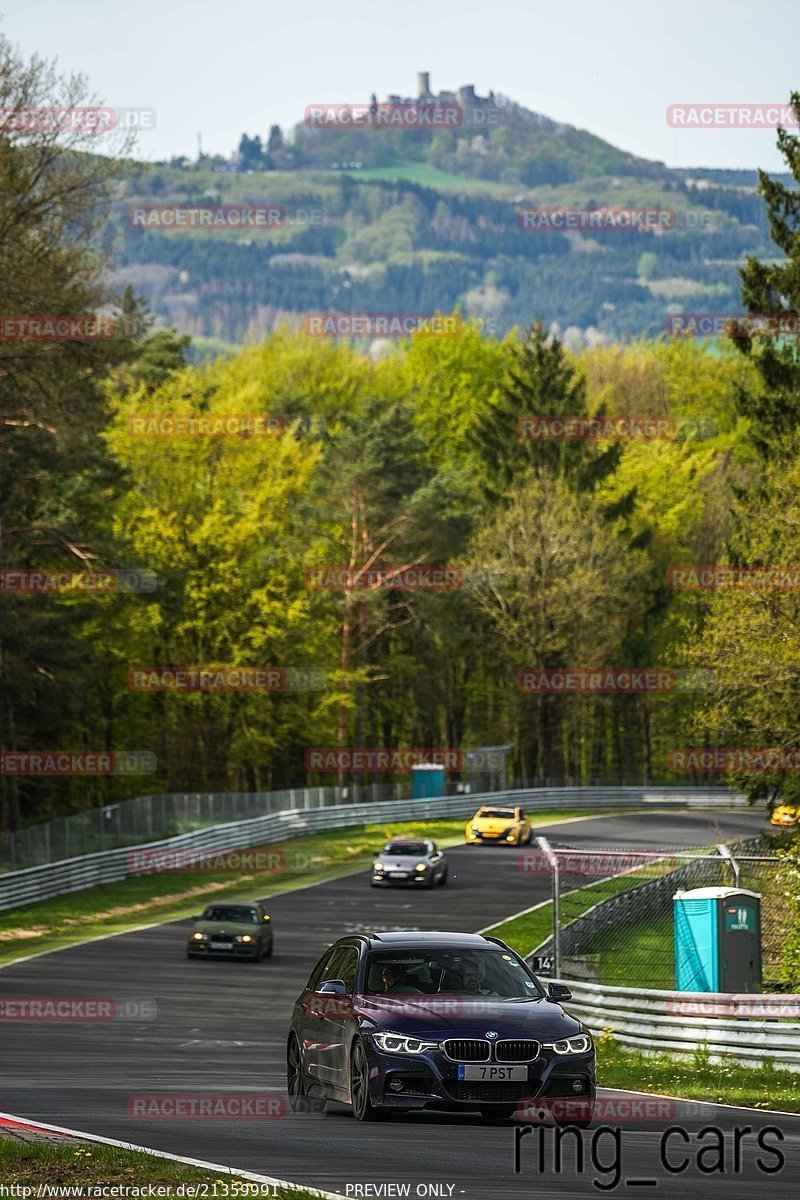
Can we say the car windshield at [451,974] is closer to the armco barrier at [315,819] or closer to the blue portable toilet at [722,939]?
the blue portable toilet at [722,939]

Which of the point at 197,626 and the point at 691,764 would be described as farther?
the point at 691,764

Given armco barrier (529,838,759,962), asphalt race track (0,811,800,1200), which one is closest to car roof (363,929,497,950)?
asphalt race track (0,811,800,1200)

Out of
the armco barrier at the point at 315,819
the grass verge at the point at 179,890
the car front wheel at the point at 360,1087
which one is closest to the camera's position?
the car front wheel at the point at 360,1087

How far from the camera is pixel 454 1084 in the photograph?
12383 mm

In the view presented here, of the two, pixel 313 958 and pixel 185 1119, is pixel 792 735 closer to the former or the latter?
pixel 313 958

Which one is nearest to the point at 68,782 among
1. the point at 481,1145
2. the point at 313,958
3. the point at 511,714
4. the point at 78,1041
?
the point at 511,714

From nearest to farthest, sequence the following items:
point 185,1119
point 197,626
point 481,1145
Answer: point 481,1145
point 185,1119
point 197,626

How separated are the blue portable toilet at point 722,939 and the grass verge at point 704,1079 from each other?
6.90ft

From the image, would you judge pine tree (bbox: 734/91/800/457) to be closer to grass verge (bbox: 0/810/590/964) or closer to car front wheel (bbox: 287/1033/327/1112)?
grass verge (bbox: 0/810/590/964)

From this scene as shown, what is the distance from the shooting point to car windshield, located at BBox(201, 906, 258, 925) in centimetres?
3472

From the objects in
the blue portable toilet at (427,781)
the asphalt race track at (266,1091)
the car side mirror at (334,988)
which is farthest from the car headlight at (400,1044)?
the blue portable toilet at (427,781)

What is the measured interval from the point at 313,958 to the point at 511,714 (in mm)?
51017

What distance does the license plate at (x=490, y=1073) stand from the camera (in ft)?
40.5

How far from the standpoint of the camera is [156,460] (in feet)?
238
